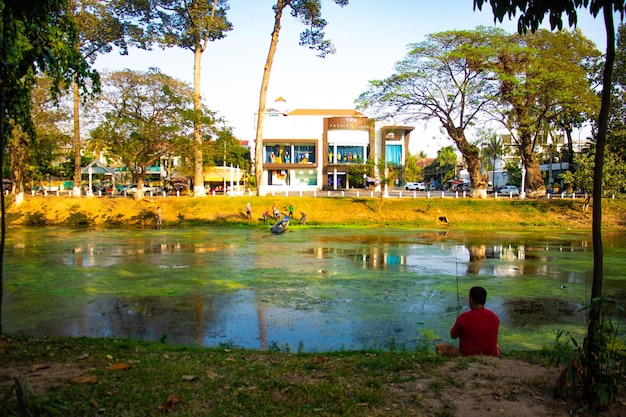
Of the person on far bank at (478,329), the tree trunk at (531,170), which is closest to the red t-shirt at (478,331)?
the person on far bank at (478,329)

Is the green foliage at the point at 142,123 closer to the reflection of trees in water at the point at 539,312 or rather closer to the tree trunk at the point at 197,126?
the tree trunk at the point at 197,126

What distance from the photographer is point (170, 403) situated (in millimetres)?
4266

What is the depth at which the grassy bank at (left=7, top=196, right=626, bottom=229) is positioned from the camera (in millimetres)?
33000

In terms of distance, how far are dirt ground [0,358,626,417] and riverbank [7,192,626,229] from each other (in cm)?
2729

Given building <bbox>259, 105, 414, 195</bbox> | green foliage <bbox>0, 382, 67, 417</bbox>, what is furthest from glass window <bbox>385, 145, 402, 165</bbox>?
green foliage <bbox>0, 382, 67, 417</bbox>

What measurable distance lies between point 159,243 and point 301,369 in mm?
18384

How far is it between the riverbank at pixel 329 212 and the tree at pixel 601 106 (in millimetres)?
28111

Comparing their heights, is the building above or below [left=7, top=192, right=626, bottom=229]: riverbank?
above

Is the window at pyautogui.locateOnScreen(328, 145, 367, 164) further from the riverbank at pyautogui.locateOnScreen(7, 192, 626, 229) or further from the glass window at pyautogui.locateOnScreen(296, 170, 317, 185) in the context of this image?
the riverbank at pyautogui.locateOnScreen(7, 192, 626, 229)

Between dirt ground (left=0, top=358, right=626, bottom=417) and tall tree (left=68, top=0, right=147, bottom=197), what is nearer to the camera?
dirt ground (left=0, top=358, right=626, bottom=417)

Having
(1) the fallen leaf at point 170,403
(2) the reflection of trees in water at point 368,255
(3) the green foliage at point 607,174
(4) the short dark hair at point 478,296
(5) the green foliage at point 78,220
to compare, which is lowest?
(2) the reflection of trees in water at point 368,255

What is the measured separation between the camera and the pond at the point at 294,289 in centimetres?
863

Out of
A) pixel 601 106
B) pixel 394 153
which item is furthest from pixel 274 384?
pixel 394 153

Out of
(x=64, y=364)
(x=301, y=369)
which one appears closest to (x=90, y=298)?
(x=64, y=364)
